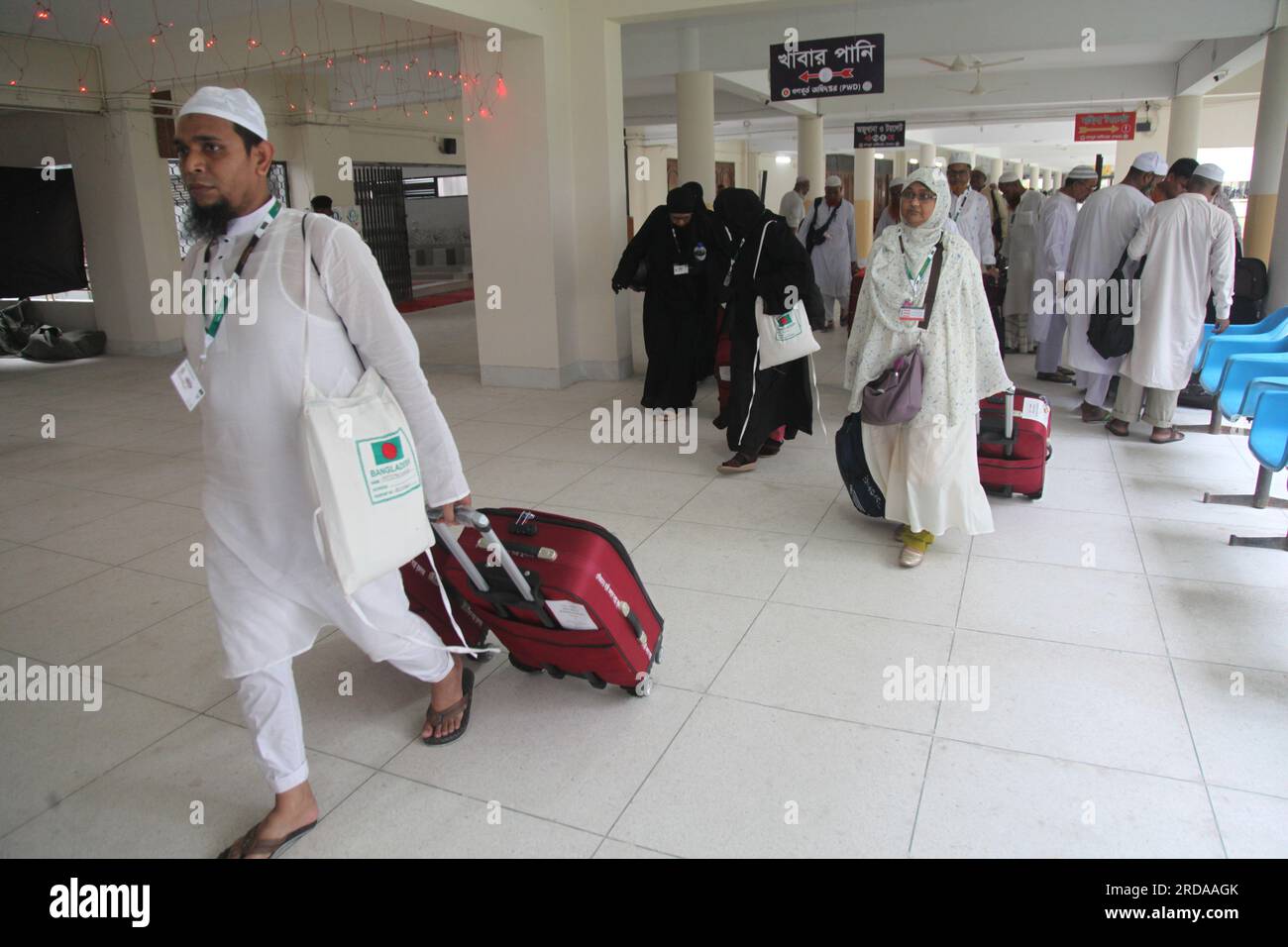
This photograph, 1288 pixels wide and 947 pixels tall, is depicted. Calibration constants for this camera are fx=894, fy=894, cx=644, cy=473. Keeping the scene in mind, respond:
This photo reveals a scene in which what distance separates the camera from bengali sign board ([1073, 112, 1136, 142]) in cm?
1437

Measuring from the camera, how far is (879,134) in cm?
1316

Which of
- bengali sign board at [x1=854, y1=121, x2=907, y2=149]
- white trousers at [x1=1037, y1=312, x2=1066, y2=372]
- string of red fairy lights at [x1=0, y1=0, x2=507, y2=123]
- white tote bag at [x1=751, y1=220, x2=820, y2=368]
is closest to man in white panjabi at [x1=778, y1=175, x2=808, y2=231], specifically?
white trousers at [x1=1037, y1=312, x2=1066, y2=372]

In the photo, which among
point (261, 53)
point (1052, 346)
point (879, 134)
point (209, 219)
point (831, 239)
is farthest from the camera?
point (879, 134)

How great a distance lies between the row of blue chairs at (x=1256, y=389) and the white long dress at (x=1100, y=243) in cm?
64

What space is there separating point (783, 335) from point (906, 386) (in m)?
1.18

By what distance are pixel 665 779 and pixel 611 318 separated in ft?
18.0

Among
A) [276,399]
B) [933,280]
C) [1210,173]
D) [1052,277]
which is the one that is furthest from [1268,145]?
[276,399]

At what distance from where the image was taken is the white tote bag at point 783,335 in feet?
14.8

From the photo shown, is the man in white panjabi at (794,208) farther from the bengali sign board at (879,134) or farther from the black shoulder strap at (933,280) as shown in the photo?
the black shoulder strap at (933,280)

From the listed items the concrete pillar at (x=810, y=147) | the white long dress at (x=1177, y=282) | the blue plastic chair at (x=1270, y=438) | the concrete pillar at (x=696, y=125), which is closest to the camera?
the blue plastic chair at (x=1270, y=438)

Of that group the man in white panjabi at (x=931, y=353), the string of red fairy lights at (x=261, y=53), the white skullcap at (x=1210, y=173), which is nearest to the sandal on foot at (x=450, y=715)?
the man in white panjabi at (x=931, y=353)

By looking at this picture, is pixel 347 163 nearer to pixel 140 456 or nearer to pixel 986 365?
pixel 140 456

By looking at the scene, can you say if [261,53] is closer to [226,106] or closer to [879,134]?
[226,106]

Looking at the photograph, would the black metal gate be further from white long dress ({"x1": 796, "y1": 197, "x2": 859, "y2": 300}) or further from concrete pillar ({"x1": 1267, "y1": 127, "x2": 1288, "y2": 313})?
concrete pillar ({"x1": 1267, "y1": 127, "x2": 1288, "y2": 313})
